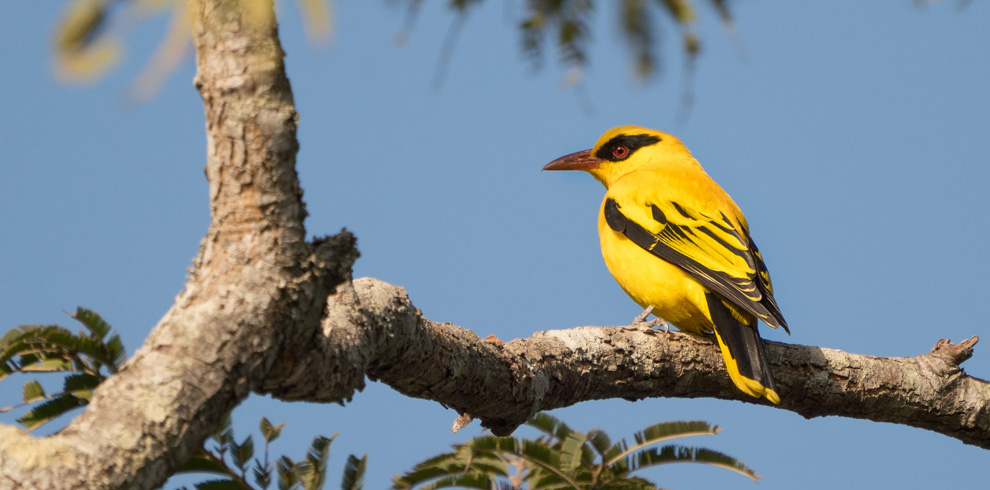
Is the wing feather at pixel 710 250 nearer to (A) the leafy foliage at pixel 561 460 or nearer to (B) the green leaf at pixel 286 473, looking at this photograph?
(A) the leafy foliage at pixel 561 460

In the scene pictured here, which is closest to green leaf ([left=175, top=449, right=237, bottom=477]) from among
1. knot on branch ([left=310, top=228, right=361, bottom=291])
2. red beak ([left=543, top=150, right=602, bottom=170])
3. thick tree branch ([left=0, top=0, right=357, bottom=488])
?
thick tree branch ([left=0, top=0, right=357, bottom=488])

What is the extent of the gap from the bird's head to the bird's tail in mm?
2222

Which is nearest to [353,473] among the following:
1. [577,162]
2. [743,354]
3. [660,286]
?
[743,354]

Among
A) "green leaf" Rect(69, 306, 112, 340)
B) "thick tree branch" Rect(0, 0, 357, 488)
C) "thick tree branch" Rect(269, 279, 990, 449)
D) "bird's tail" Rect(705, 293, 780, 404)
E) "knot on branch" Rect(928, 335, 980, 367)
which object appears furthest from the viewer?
"knot on branch" Rect(928, 335, 980, 367)

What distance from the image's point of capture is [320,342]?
102 inches

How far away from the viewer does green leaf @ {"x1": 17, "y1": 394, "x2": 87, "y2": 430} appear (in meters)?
2.50

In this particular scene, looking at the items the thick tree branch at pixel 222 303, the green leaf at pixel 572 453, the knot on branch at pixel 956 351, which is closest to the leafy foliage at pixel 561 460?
the green leaf at pixel 572 453

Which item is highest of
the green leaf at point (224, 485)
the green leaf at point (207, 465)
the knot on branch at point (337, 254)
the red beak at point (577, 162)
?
the red beak at point (577, 162)

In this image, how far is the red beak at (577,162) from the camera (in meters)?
6.80

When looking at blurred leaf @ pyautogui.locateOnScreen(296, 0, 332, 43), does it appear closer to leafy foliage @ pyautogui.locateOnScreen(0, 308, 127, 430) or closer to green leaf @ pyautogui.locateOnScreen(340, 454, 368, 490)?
leafy foliage @ pyautogui.locateOnScreen(0, 308, 127, 430)

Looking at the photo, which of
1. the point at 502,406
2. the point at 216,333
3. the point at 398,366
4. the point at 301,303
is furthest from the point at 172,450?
the point at 502,406

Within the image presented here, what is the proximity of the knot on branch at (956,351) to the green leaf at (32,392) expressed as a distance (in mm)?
4270

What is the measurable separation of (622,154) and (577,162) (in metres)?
0.36

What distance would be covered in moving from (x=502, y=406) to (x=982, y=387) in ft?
9.21
